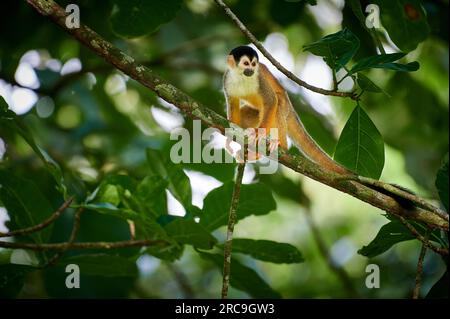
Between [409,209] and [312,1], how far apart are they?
0.95 meters

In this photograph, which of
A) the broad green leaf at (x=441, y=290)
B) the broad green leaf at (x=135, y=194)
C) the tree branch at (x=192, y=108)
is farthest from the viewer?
the broad green leaf at (x=135, y=194)

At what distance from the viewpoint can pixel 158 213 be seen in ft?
10.4

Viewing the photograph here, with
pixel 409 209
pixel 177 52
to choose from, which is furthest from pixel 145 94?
pixel 409 209

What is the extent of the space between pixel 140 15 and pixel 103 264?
4.25 feet

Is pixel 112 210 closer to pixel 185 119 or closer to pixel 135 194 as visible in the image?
pixel 135 194

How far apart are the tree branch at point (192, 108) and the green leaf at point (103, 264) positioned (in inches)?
40.8

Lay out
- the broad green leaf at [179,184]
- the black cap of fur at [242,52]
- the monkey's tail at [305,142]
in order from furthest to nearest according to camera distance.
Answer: the monkey's tail at [305,142] → the black cap of fur at [242,52] → the broad green leaf at [179,184]

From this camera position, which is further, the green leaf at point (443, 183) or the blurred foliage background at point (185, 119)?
the blurred foliage background at point (185, 119)

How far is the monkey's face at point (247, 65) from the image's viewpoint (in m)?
3.63

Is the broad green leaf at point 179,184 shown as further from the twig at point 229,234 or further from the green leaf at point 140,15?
the green leaf at point 140,15

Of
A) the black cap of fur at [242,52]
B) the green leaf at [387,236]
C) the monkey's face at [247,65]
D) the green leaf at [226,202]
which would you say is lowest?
the green leaf at [387,236]

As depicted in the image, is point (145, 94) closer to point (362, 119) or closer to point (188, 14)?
point (188, 14)

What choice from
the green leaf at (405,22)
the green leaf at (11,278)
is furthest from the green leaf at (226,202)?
the green leaf at (405,22)

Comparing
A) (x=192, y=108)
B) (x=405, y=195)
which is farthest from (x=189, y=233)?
(x=405, y=195)
